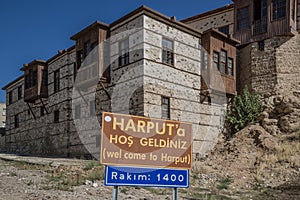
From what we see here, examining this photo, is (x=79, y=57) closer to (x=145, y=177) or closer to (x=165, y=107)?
(x=165, y=107)

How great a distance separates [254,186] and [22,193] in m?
9.33

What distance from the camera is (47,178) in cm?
1285

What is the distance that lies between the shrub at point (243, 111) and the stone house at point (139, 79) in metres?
0.60

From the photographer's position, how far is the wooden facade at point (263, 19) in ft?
72.7

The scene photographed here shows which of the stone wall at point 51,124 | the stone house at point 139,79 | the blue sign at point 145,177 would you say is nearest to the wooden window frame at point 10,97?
the stone wall at point 51,124

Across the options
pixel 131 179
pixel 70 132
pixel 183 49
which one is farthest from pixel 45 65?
pixel 131 179

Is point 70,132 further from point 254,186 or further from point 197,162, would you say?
point 254,186

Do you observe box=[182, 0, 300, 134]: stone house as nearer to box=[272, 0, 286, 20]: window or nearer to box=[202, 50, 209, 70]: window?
box=[272, 0, 286, 20]: window

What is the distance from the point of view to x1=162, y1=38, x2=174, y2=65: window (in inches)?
746

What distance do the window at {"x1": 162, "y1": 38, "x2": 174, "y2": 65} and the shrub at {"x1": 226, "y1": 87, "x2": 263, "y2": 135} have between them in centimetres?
580

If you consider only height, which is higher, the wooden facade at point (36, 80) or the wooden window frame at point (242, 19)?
the wooden window frame at point (242, 19)

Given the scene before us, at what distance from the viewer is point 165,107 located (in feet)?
61.5

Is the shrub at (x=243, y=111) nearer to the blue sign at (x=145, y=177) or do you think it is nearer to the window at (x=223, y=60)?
the window at (x=223, y=60)

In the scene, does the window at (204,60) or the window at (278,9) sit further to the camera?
the window at (278,9)
